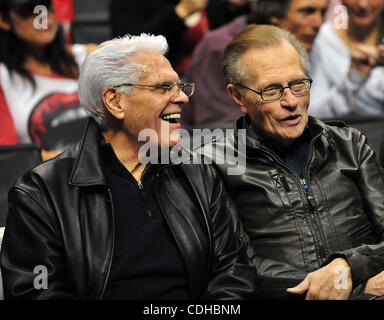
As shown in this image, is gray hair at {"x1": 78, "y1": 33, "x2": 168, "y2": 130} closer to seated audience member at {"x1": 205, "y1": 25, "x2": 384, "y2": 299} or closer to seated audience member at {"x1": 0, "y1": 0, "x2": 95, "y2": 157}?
seated audience member at {"x1": 205, "y1": 25, "x2": 384, "y2": 299}

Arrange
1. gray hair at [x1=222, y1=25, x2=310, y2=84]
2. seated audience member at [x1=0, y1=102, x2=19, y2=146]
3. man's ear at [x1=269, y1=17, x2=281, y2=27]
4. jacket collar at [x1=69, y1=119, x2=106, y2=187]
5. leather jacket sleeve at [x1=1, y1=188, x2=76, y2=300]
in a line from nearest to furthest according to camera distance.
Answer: leather jacket sleeve at [x1=1, y1=188, x2=76, y2=300]
jacket collar at [x1=69, y1=119, x2=106, y2=187]
gray hair at [x1=222, y1=25, x2=310, y2=84]
seated audience member at [x1=0, y1=102, x2=19, y2=146]
man's ear at [x1=269, y1=17, x2=281, y2=27]

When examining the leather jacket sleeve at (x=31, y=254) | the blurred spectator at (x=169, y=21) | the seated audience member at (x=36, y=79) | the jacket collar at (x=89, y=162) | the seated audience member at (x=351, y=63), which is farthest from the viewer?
the seated audience member at (x=351, y=63)

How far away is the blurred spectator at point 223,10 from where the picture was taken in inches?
155

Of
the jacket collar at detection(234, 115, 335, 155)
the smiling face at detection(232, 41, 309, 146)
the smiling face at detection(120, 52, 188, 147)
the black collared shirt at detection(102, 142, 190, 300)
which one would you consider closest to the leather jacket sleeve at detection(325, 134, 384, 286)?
the jacket collar at detection(234, 115, 335, 155)

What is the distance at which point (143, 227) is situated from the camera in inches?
75.8

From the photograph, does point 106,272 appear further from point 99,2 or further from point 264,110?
point 99,2

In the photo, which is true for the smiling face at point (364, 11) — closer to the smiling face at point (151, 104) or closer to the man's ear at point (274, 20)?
the man's ear at point (274, 20)

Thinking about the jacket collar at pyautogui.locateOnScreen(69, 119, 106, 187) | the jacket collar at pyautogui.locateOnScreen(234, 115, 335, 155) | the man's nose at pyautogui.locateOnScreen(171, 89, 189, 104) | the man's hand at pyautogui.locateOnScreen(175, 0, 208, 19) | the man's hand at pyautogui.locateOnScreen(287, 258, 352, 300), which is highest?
the man's hand at pyautogui.locateOnScreen(175, 0, 208, 19)

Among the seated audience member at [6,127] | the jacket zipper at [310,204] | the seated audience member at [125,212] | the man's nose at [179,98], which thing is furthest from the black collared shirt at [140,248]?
the seated audience member at [6,127]

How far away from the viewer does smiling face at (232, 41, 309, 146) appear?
2.18 meters

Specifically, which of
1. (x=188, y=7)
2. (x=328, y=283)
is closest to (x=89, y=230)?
(x=328, y=283)

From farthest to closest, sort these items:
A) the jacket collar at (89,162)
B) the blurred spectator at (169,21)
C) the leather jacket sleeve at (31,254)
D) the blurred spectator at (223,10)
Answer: the blurred spectator at (223,10) → the blurred spectator at (169,21) → the jacket collar at (89,162) → the leather jacket sleeve at (31,254)

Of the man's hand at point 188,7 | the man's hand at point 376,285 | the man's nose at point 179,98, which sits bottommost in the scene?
the man's hand at point 376,285

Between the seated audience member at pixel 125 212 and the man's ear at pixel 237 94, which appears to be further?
the man's ear at pixel 237 94
